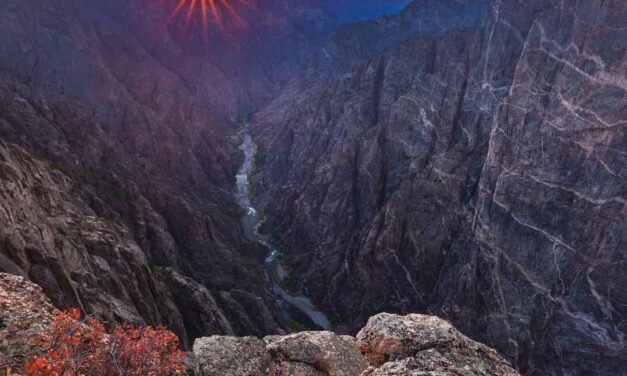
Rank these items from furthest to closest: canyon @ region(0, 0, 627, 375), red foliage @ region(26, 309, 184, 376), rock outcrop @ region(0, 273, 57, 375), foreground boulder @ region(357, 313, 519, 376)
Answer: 1. canyon @ region(0, 0, 627, 375)
2. rock outcrop @ region(0, 273, 57, 375)
3. red foliage @ region(26, 309, 184, 376)
4. foreground boulder @ region(357, 313, 519, 376)

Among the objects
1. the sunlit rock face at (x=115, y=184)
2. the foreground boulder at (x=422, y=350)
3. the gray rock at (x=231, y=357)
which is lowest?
the sunlit rock face at (x=115, y=184)

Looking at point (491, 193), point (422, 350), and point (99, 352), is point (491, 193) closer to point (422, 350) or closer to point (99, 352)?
point (422, 350)

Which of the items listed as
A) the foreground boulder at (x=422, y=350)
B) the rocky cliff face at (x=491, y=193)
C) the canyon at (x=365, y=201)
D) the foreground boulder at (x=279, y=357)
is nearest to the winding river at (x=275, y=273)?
the canyon at (x=365, y=201)

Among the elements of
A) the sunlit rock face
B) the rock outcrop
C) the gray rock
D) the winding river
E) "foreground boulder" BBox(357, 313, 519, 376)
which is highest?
"foreground boulder" BBox(357, 313, 519, 376)

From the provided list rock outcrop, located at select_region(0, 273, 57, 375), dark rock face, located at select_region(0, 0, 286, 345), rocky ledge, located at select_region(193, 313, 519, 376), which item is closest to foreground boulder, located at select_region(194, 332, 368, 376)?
rocky ledge, located at select_region(193, 313, 519, 376)

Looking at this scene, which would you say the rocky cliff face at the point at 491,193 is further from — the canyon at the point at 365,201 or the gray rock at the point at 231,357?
the gray rock at the point at 231,357

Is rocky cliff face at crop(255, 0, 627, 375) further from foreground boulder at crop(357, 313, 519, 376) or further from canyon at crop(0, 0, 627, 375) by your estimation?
foreground boulder at crop(357, 313, 519, 376)

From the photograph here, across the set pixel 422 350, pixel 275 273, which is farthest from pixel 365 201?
pixel 422 350
